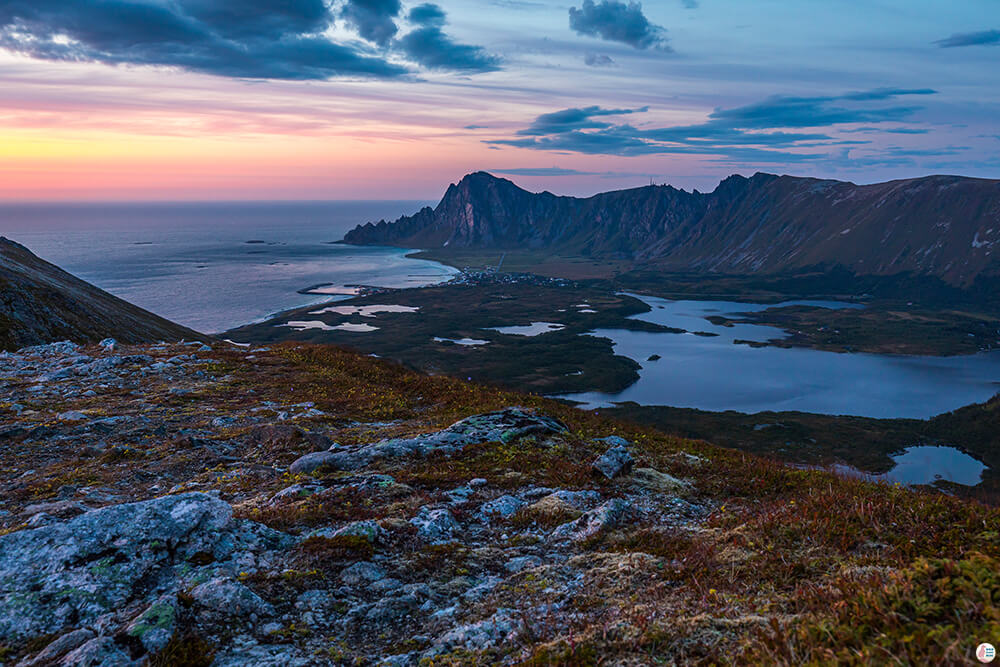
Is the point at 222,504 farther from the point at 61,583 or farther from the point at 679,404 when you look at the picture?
the point at 679,404

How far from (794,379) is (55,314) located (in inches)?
6095

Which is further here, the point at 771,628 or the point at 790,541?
the point at 790,541

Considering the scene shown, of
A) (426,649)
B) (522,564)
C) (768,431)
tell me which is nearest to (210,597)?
(426,649)

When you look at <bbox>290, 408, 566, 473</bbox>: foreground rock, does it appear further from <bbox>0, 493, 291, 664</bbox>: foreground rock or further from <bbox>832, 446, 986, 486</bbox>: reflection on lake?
<bbox>832, 446, 986, 486</bbox>: reflection on lake

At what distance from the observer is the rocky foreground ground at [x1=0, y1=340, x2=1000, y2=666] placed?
5523 millimetres

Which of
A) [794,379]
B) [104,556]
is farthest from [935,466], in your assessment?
[104,556]

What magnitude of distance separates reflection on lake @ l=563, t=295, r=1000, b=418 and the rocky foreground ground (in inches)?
4082

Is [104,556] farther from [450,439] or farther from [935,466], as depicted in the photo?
[935,466]

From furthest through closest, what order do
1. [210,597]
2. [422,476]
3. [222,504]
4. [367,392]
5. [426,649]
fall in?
[367,392] < [422,476] < [222,504] < [210,597] < [426,649]

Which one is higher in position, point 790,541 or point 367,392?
point 790,541

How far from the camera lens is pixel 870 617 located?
4.93 m

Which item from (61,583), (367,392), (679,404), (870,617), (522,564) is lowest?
(679,404)

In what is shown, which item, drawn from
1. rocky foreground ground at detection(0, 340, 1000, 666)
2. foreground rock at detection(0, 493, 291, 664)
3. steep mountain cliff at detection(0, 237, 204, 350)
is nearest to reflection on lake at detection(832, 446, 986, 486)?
rocky foreground ground at detection(0, 340, 1000, 666)

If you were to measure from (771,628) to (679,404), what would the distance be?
120m
